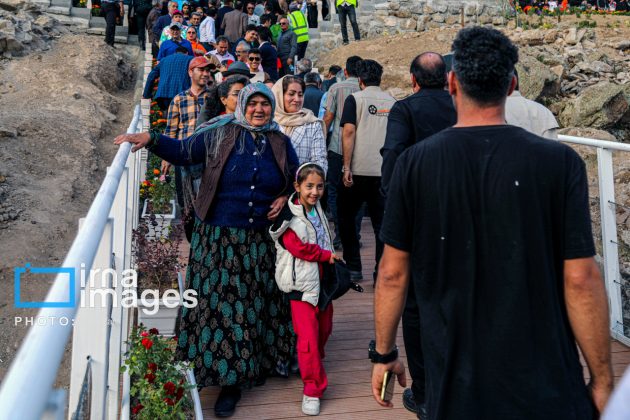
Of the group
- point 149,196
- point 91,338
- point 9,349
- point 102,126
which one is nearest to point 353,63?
point 149,196

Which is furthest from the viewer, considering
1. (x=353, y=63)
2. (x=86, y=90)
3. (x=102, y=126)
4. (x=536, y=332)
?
(x=86, y=90)

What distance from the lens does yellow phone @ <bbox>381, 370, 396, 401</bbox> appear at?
105 inches

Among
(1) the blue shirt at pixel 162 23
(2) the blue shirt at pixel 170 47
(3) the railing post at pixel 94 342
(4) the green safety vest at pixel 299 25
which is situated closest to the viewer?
(3) the railing post at pixel 94 342

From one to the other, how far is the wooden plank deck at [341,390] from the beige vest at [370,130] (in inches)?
52.0

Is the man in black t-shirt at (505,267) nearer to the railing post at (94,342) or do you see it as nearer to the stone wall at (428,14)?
the railing post at (94,342)

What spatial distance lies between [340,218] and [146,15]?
14.9 meters

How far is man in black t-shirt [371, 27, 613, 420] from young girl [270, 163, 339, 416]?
6.97ft

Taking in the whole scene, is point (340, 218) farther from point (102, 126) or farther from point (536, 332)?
point (102, 126)

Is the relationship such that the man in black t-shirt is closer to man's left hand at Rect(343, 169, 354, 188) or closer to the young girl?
the young girl

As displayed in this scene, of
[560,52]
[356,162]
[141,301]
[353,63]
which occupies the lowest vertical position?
[141,301]

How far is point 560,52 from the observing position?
2106cm

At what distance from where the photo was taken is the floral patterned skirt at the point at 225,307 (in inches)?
174

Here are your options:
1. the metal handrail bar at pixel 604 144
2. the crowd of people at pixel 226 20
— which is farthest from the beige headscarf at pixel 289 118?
the crowd of people at pixel 226 20

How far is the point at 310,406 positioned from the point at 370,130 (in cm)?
292
